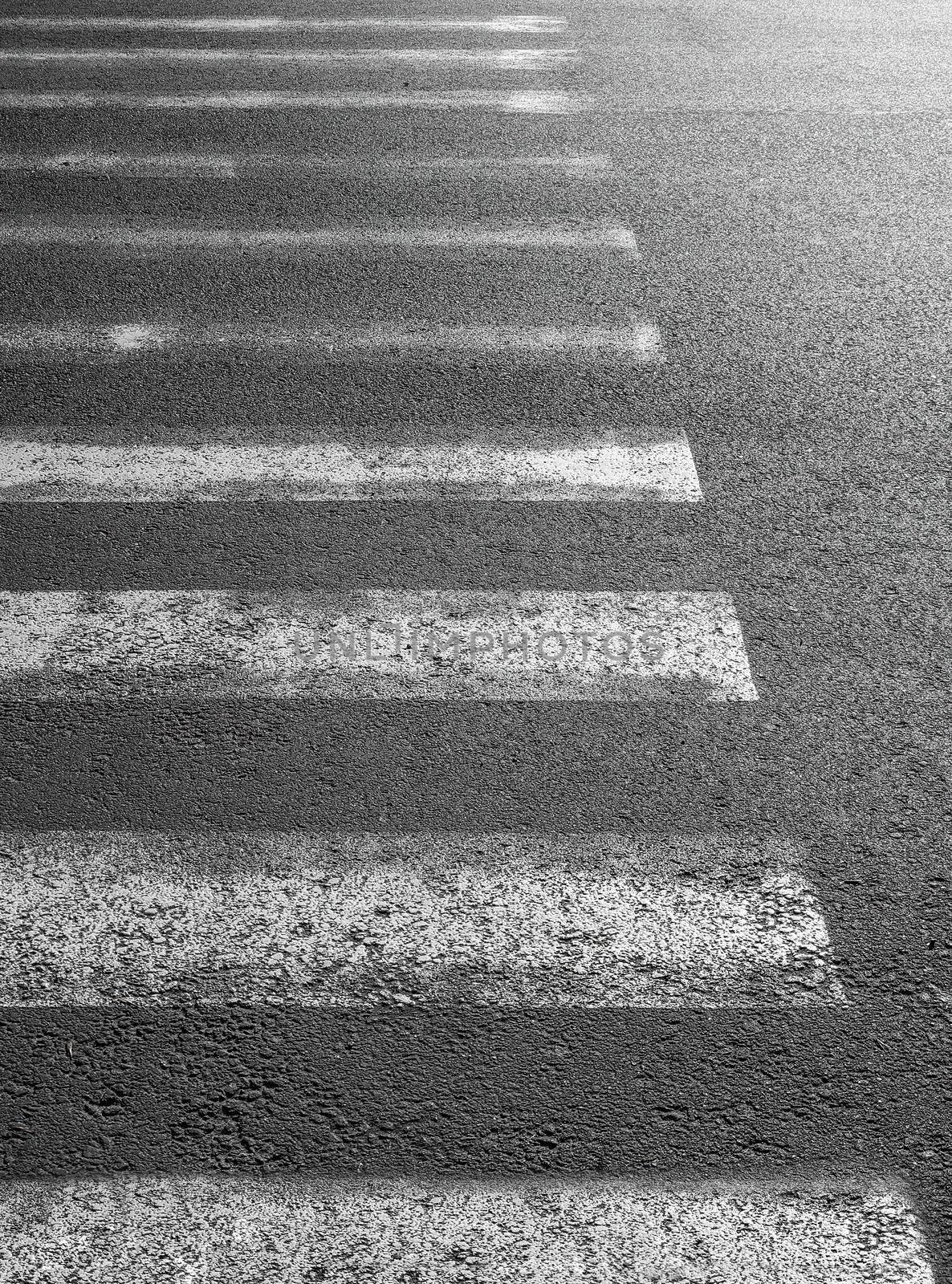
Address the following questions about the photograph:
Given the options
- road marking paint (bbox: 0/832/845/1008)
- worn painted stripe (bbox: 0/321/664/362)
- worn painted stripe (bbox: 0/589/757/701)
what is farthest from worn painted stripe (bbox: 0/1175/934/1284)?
worn painted stripe (bbox: 0/321/664/362)

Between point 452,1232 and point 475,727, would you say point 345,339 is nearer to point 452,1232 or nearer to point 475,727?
point 475,727

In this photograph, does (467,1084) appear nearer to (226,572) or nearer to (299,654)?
(299,654)

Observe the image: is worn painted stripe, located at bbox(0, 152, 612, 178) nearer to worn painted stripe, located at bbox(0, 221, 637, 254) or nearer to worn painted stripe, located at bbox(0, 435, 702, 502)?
worn painted stripe, located at bbox(0, 221, 637, 254)

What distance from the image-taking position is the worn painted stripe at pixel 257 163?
8.65m

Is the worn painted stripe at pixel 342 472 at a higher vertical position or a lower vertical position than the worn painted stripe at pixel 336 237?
lower

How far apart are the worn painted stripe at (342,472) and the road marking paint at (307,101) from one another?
16.0 feet

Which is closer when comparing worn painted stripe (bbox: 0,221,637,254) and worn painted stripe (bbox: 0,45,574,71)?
worn painted stripe (bbox: 0,221,637,254)

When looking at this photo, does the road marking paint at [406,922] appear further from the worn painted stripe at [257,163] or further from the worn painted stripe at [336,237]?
the worn painted stripe at [257,163]

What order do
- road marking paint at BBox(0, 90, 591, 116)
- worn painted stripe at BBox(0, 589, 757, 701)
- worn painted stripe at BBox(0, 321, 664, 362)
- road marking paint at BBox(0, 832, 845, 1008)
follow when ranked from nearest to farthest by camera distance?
road marking paint at BBox(0, 832, 845, 1008)
worn painted stripe at BBox(0, 589, 757, 701)
worn painted stripe at BBox(0, 321, 664, 362)
road marking paint at BBox(0, 90, 591, 116)

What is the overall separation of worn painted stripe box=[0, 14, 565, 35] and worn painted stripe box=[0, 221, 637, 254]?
4824 mm

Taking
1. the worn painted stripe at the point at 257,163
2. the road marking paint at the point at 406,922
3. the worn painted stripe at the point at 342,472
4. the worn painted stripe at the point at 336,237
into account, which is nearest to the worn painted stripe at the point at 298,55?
the worn painted stripe at the point at 257,163

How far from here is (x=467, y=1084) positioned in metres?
3.15

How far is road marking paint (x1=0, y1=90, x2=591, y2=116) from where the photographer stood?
9820mm

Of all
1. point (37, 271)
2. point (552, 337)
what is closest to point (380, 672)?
point (552, 337)
